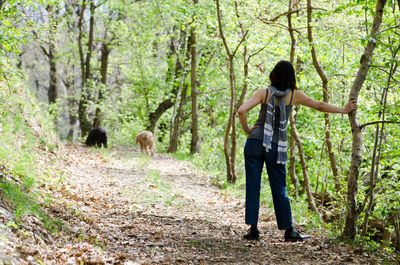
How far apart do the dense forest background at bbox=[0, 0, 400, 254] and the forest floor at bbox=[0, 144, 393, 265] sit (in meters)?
1.02

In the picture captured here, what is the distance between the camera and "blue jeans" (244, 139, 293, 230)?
482 cm

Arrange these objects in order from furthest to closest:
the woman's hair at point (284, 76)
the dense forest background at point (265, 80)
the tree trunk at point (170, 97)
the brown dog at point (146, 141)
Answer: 1. the tree trunk at point (170, 97)
2. the brown dog at point (146, 141)
3. the dense forest background at point (265, 80)
4. the woman's hair at point (284, 76)

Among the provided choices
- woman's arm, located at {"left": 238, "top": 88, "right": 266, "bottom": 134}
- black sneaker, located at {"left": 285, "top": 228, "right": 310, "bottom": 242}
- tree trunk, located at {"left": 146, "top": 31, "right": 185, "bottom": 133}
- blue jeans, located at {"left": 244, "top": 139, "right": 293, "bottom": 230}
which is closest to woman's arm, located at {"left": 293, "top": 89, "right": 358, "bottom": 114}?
woman's arm, located at {"left": 238, "top": 88, "right": 266, "bottom": 134}

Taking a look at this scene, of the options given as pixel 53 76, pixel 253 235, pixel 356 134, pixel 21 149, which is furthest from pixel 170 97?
pixel 356 134

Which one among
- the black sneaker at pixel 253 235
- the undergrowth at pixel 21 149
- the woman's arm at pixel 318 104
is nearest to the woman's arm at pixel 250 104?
the woman's arm at pixel 318 104

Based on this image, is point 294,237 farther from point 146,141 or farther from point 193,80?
point 146,141

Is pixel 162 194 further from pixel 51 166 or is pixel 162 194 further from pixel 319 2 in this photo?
pixel 319 2

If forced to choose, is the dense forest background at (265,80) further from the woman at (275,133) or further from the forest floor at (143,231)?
the forest floor at (143,231)

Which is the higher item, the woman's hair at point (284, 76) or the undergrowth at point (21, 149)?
the woman's hair at point (284, 76)

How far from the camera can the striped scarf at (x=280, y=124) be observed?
4699 millimetres

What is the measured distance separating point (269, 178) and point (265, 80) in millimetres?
8496

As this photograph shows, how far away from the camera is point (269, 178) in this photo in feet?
16.0

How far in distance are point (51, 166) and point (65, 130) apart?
41661 mm

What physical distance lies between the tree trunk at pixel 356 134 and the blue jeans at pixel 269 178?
749 mm
